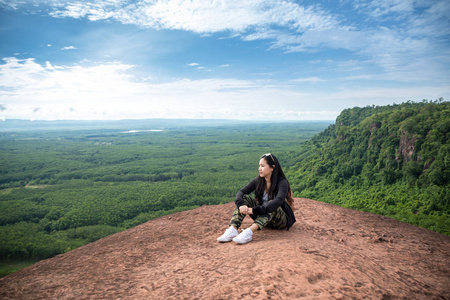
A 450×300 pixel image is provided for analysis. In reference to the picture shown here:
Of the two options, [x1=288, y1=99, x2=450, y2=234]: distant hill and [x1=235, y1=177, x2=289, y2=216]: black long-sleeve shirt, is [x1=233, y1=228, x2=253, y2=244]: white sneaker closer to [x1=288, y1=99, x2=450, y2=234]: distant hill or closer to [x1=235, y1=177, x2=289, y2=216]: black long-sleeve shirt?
[x1=235, y1=177, x2=289, y2=216]: black long-sleeve shirt

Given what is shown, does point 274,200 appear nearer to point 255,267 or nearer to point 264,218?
point 264,218

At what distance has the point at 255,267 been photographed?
4.64 meters

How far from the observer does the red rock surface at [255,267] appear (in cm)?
410

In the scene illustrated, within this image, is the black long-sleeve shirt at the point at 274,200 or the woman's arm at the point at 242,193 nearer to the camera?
the black long-sleeve shirt at the point at 274,200

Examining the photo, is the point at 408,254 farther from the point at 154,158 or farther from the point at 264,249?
the point at 154,158

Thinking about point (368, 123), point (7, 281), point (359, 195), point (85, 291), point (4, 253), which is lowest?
point (4, 253)

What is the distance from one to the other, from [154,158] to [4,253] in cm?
7459

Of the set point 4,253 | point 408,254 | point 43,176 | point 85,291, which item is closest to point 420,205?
point 408,254

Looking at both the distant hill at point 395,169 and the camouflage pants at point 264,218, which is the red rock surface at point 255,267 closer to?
the camouflage pants at point 264,218

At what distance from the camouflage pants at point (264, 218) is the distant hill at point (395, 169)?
17.6 m

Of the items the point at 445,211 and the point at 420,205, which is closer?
the point at 445,211

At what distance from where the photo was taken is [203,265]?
5.27 metres

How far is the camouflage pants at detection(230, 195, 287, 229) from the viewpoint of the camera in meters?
6.49

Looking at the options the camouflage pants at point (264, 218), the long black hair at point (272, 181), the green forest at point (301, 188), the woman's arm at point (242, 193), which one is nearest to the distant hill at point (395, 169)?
the green forest at point (301, 188)
